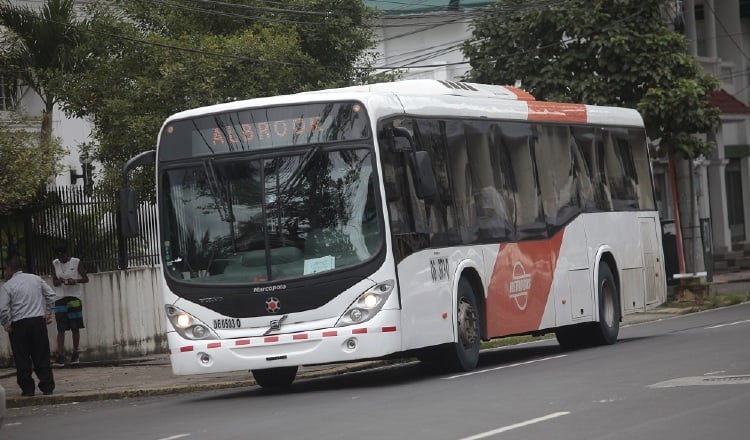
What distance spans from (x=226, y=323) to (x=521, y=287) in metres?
4.54

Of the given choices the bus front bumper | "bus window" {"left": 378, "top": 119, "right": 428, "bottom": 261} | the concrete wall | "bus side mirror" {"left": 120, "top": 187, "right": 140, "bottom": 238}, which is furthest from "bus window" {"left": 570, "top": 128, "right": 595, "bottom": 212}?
the concrete wall

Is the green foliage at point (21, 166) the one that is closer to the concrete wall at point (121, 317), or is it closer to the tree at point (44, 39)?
the concrete wall at point (121, 317)

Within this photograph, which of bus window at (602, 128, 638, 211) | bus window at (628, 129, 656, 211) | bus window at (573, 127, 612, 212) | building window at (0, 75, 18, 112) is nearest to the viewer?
bus window at (573, 127, 612, 212)

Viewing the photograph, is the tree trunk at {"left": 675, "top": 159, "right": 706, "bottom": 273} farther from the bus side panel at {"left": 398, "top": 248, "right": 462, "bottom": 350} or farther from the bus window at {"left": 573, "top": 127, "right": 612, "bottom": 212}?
the bus side panel at {"left": 398, "top": 248, "right": 462, "bottom": 350}

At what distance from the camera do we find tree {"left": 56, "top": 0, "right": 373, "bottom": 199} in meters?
24.0

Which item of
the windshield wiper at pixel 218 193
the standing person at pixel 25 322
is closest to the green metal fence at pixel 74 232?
the standing person at pixel 25 322

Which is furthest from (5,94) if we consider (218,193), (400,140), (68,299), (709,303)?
(400,140)

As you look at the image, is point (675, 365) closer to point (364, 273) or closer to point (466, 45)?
point (364, 273)

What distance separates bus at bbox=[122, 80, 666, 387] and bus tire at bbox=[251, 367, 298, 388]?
0.02 metres

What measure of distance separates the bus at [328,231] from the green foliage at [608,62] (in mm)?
12714

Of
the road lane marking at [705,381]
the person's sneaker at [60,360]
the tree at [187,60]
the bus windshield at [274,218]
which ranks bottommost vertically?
the road lane marking at [705,381]

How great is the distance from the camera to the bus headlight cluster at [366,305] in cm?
1514

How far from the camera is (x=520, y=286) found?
60.3ft

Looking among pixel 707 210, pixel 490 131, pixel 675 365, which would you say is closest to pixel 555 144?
pixel 490 131
